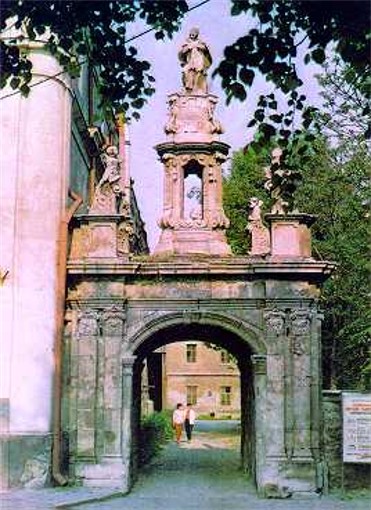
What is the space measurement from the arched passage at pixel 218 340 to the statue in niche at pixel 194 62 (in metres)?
5.29

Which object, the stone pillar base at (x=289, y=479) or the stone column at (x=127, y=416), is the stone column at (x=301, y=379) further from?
the stone column at (x=127, y=416)

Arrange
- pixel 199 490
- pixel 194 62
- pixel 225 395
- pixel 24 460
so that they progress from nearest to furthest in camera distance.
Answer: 1. pixel 24 460
2. pixel 199 490
3. pixel 194 62
4. pixel 225 395

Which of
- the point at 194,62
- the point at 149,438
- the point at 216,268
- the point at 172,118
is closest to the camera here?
the point at 216,268

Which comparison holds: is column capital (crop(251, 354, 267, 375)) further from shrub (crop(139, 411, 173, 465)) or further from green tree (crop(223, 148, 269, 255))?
green tree (crop(223, 148, 269, 255))

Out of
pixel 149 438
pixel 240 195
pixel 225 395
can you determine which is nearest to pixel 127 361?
pixel 149 438

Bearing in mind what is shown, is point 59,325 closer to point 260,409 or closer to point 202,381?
point 260,409

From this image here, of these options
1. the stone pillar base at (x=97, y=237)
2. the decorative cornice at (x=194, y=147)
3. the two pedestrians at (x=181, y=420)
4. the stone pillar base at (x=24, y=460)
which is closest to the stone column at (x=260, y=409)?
the stone pillar base at (x=97, y=237)

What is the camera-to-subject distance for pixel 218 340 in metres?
19.0

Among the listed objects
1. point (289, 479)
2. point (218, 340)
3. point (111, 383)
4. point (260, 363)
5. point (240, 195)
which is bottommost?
point (289, 479)

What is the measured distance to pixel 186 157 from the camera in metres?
18.6

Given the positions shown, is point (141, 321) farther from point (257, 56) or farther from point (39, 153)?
point (257, 56)

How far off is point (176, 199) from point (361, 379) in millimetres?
11606

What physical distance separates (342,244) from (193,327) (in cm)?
823

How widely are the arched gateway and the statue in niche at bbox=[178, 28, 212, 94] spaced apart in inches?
119
